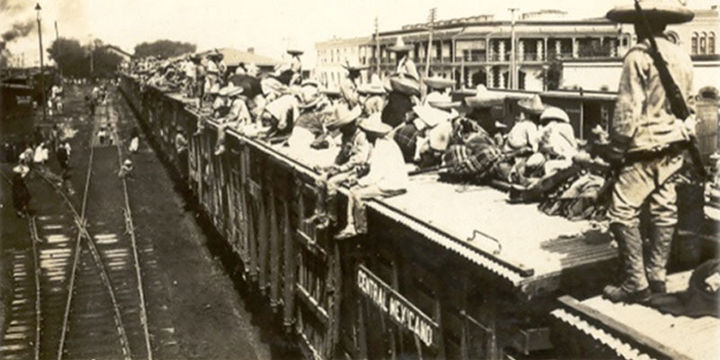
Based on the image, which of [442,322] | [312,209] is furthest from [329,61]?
[442,322]

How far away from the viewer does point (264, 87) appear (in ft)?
70.3

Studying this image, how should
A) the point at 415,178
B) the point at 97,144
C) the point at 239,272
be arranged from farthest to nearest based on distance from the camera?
1. the point at 97,144
2. the point at 239,272
3. the point at 415,178

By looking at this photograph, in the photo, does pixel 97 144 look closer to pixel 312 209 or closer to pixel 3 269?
pixel 3 269

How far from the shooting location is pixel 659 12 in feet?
16.6

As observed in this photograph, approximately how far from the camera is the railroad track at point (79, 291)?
14211 mm

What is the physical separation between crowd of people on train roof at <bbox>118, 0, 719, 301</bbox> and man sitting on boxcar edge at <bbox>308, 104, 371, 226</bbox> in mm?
19

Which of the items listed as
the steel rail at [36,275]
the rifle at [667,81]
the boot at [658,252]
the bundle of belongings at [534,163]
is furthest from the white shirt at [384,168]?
the steel rail at [36,275]

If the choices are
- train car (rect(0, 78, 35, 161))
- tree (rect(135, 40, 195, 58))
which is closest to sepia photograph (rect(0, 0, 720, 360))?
train car (rect(0, 78, 35, 161))

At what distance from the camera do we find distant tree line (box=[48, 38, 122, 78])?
109438 mm

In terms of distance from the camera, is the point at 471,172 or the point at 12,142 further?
the point at 12,142

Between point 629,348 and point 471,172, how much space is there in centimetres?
612

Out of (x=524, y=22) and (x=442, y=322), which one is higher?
(x=524, y=22)

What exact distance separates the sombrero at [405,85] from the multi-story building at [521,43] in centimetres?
619

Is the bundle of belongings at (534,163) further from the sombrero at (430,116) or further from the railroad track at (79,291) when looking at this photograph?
the railroad track at (79,291)
